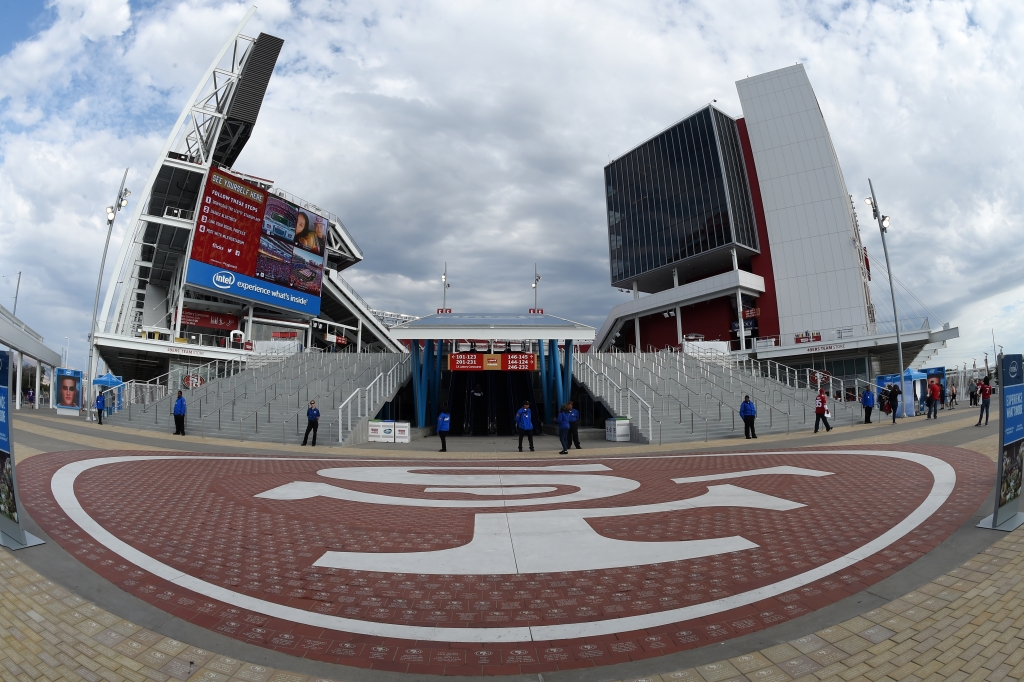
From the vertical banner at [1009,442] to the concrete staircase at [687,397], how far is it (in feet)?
40.8

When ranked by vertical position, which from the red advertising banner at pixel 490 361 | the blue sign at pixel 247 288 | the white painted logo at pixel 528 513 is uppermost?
the blue sign at pixel 247 288

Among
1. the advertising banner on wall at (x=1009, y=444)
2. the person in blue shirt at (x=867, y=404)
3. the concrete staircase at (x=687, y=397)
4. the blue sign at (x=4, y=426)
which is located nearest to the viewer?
the blue sign at (x=4, y=426)

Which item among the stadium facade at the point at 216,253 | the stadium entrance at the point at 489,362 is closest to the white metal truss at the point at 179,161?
the stadium facade at the point at 216,253

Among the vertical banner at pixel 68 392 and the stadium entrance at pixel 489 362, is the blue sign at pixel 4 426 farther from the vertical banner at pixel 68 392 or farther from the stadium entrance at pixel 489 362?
the vertical banner at pixel 68 392

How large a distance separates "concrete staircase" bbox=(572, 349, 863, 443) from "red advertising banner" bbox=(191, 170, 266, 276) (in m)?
34.3

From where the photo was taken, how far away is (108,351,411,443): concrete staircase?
19953 millimetres

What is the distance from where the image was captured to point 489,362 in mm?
23328

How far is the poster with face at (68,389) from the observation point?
2727cm

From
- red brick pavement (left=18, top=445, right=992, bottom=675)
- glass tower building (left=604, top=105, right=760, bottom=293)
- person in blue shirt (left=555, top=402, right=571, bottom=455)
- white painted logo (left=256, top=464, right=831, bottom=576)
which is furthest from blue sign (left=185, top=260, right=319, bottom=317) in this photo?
white painted logo (left=256, top=464, right=831, bottom=576)

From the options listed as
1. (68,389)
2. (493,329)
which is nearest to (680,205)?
(493,329)

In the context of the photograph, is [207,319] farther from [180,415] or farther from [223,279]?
[180,415]

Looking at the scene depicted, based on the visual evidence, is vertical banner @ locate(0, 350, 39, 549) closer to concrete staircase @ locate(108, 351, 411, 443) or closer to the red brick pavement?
the red brick pavement

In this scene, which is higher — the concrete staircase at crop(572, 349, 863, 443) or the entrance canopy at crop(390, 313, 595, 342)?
the entrance canopy at crop(390, 313, 595, 342)

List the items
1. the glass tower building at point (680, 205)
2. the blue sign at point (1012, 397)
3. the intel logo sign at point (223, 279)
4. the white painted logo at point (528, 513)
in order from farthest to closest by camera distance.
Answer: the glass tower building at point (680, 205) → the intel logo sign at point (223, 279) → the blue sign at point (1012, 397) → the white painted logo at point (528, 513)
